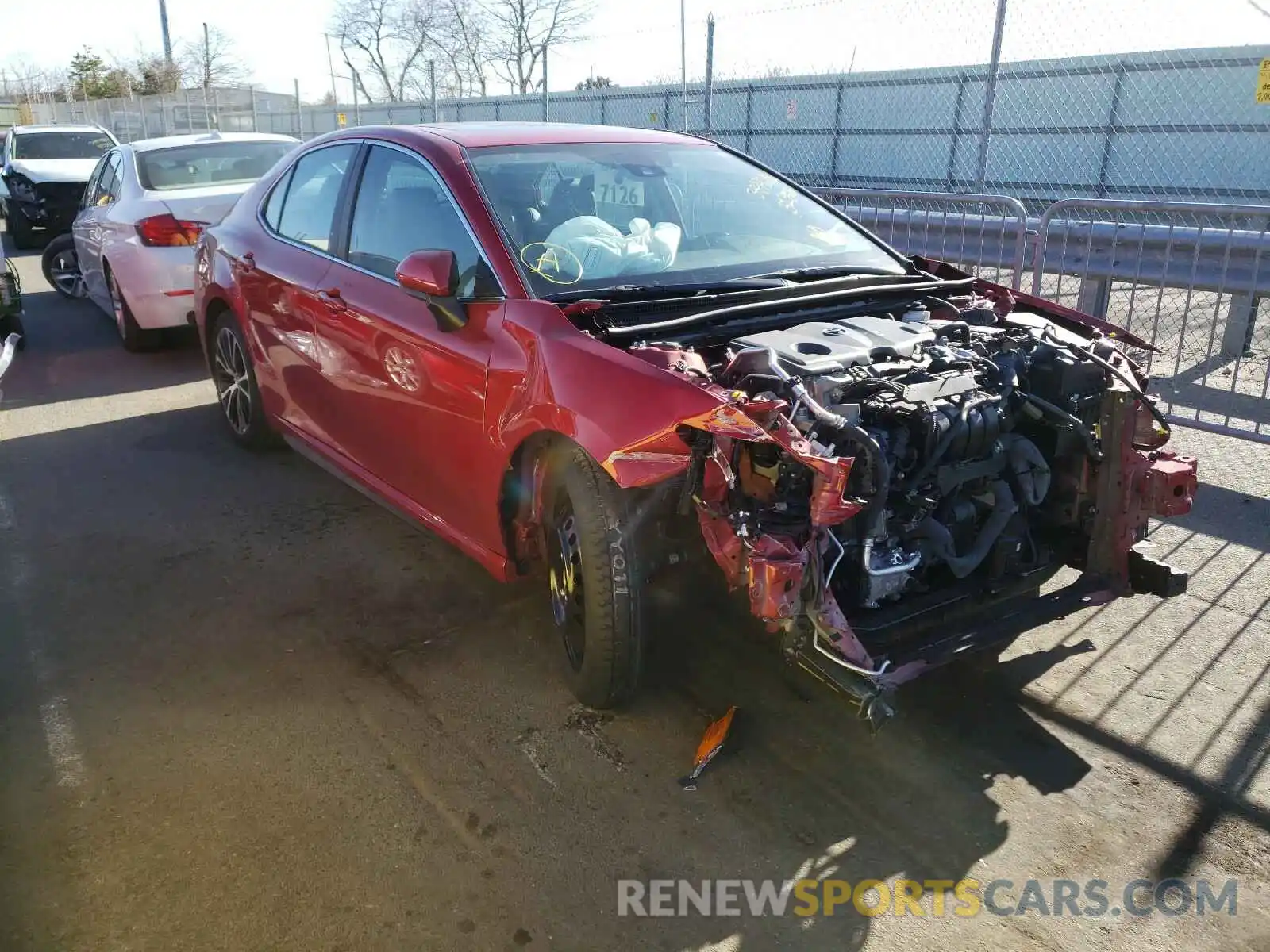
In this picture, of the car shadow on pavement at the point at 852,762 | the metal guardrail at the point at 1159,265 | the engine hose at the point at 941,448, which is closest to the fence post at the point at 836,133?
the metal guardrail at the point at 1159,265

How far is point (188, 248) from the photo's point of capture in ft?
25.6

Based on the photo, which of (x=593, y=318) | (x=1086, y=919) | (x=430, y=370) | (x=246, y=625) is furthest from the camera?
(x=246, y=625)

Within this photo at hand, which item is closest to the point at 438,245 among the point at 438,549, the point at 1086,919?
the point at 438,549

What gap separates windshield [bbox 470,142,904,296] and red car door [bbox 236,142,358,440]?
1028 mm

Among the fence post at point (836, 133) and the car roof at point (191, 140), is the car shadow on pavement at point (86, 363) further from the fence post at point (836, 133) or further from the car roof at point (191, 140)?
the fence post at point (836, 133)

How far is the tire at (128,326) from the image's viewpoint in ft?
27.3

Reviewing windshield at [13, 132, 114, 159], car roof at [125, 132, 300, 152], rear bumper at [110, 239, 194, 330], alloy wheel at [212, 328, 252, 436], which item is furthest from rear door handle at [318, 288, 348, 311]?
windshield at [13, 132, 114, 159]

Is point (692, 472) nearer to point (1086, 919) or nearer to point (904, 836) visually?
point (904, 836)

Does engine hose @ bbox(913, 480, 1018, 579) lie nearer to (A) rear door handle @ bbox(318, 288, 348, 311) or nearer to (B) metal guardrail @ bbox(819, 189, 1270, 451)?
(A) rear door handle @ bbox(318, 288, 348, 311)

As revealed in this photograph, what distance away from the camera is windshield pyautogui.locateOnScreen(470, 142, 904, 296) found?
11.8ft

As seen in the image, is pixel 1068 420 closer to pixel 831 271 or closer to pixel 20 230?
pixel 831 271

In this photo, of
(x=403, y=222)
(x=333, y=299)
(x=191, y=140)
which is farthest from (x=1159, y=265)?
(x=191, y=140)

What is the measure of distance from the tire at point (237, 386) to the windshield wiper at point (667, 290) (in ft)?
8.96

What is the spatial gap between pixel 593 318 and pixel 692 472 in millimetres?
675
